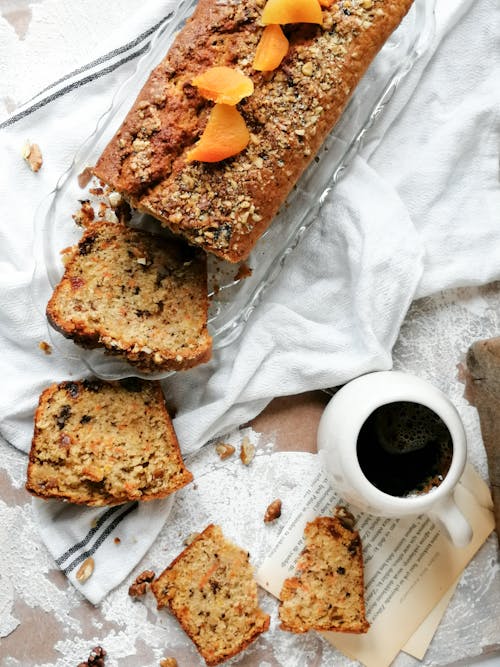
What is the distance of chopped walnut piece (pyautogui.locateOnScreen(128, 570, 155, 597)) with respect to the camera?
93.4 inches

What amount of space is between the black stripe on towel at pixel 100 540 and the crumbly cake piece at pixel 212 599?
22 cm

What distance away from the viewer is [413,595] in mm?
2461

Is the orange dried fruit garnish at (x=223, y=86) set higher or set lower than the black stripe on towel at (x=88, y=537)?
higher

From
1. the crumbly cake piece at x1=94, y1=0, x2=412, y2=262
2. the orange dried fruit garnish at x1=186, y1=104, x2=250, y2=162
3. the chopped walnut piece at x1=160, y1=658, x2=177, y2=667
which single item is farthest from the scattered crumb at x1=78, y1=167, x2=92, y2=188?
the chopped walnut piece at x1=160, y1=658, x2=177, y2=667

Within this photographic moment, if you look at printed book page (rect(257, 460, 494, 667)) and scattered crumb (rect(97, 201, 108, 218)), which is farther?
printed book page (rect(257, 460, 494, 667))

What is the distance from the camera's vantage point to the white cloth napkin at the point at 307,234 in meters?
2.33

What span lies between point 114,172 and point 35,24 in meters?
0.73

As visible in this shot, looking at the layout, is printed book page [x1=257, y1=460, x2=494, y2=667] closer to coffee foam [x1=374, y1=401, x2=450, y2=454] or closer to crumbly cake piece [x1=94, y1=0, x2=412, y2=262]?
coffee foam [x1=374, y1=401, x2=450, y2=454]

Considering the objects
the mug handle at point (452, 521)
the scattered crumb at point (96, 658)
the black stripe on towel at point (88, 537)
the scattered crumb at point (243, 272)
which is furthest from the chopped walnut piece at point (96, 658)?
the scattered crumb at point (243, 272)

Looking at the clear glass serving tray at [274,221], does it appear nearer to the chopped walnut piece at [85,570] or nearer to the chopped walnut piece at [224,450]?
the chopped walnut piece at [224,450]

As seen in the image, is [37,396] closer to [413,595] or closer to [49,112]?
[49,112]

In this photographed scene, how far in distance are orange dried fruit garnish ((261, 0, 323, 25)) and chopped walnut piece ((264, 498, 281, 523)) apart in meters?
1.46

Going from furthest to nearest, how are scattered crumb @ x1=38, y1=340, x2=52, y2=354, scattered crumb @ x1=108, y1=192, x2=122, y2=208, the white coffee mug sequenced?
scattered crumb @ x1=38, y1=340, x2=52, y2=354 → scattered crumb @ x1=108, y1=192, x2=122, y2=208 → the white coffee mug

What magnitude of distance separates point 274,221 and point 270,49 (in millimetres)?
533
